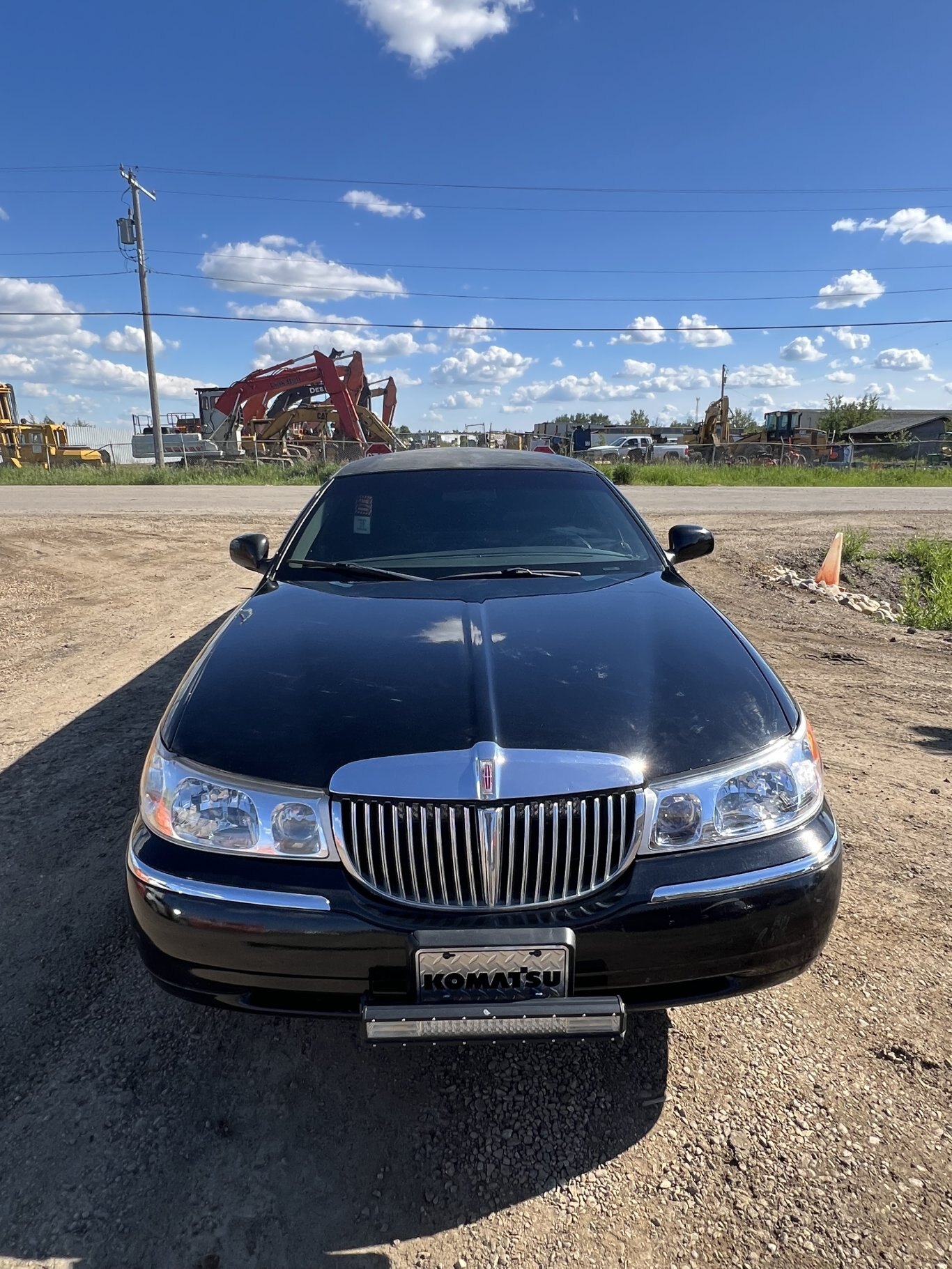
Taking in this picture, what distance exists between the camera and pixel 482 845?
174cm

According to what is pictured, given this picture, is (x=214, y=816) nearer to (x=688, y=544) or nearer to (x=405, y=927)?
(x=405, y=927)

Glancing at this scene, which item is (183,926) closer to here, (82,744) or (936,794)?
(82,744)

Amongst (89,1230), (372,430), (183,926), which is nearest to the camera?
(89,1230)

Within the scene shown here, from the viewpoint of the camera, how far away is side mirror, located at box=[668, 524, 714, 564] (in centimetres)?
371

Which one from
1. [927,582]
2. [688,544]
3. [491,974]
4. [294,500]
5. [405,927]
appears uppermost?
[688,544]

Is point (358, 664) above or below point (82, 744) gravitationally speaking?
above

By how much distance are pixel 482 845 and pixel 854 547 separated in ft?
34.5

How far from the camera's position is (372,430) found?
1291 inches

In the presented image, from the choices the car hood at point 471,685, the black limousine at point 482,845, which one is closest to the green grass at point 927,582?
the car hood at point 471,685

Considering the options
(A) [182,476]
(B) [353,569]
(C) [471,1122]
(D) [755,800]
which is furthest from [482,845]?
(A) [182,476]

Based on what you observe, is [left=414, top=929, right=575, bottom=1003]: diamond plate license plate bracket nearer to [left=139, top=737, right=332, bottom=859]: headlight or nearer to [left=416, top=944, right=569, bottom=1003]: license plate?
[left=416, top=944, right=569, bottom=1003]: license plate

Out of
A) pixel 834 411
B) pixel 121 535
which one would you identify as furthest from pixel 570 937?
pixel 834 411

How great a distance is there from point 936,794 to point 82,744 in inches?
174

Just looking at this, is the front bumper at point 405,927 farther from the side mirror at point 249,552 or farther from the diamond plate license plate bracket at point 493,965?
the side mirror at point 249,552
